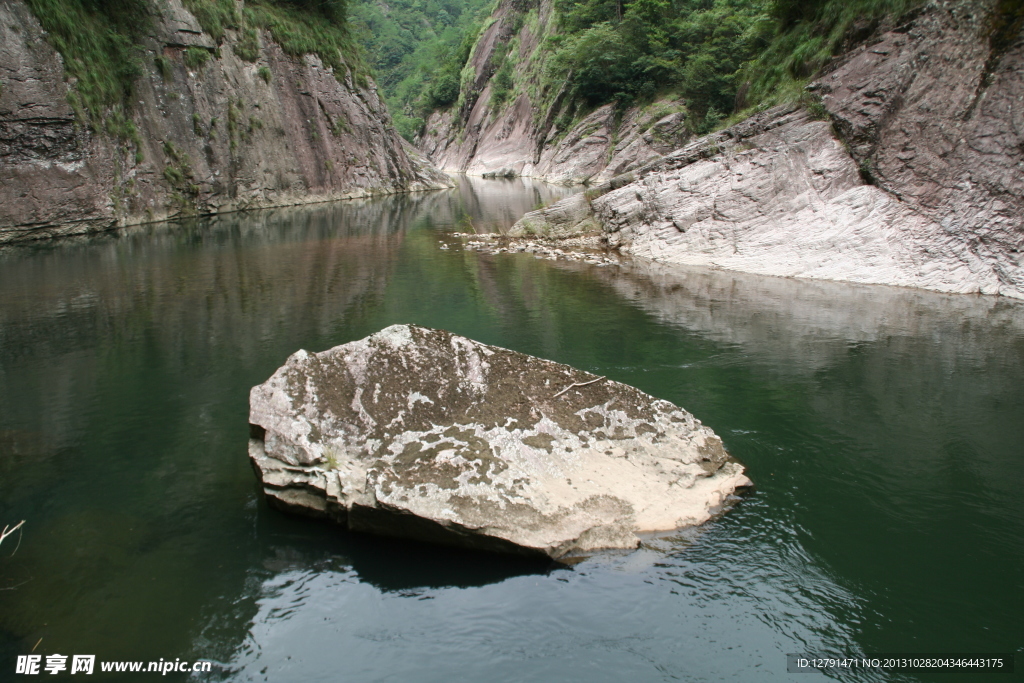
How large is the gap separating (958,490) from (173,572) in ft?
22.4

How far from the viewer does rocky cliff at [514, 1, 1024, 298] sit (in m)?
14.0

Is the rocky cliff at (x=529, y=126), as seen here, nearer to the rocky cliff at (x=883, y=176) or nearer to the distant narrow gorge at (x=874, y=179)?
the distant narrow gorge at (x=874, y=179)

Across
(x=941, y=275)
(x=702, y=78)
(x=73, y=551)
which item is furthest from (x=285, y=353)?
(x=702, y=78)

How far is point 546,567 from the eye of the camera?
5.09 m

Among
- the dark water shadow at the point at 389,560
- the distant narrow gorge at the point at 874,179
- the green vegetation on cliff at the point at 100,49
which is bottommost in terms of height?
the dark water shadow at the point at 389,560

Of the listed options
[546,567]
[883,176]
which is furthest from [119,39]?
[546,567]

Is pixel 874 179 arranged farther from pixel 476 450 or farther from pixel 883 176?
pixel 476 450

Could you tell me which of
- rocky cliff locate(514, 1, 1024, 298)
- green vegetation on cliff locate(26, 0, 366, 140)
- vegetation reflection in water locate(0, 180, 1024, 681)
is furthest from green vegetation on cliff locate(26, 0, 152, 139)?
rocky cliff locate(514, 1, 1024, 298)

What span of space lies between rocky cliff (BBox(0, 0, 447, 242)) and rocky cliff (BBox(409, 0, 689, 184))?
11.8 m

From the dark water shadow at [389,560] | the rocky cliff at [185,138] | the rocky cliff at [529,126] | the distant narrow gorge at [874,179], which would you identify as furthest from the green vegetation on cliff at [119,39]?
the dark water shadow at [389,560]

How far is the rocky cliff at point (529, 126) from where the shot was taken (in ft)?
123

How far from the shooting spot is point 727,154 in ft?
61.5

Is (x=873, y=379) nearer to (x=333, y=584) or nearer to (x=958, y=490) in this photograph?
(x=958, y=490)

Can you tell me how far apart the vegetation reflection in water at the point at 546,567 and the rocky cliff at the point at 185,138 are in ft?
36.7
